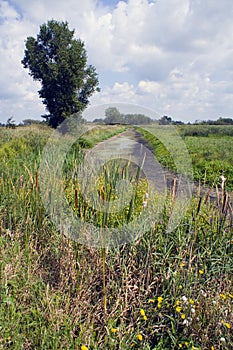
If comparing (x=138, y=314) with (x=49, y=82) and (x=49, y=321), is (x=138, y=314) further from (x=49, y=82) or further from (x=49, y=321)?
(x=49, y=82)

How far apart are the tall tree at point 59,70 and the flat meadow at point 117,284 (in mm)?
17170

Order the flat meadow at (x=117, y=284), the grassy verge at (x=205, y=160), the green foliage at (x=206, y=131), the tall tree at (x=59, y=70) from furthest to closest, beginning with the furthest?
the green foliage at (x=206, y=131)
the tall tree at (x=59, y=70)
the grassy verge at (x=205, y=160)
the flat meadow at (x=117, y=284)

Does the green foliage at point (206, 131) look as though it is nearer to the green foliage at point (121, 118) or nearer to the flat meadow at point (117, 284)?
the green foliage at point (121, 118)

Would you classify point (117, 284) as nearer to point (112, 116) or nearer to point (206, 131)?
point (112, 116)

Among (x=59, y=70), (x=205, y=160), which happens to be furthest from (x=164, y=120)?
(x=59, y=70)

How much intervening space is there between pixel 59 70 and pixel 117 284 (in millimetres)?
19992

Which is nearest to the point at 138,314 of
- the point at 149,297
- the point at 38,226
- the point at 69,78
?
the point at 149,297

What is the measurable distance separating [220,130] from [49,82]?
15.5 m

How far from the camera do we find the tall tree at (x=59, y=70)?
19125 mm

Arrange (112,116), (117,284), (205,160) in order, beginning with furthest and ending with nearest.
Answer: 1. (205,160)
2. (112,116)
3. (117,284)

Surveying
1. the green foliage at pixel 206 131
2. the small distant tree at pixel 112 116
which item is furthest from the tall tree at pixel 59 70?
the small distant tree at pixel 112 116

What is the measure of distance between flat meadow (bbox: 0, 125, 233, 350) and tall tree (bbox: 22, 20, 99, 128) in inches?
676

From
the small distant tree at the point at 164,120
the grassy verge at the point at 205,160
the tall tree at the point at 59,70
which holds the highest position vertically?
the tall tree at the point at 59,70

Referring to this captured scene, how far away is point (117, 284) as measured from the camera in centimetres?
164
